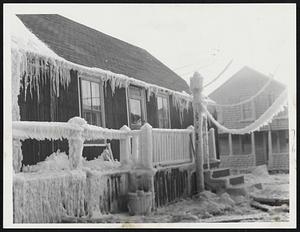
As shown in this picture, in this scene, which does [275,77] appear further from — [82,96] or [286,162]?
[82,96]

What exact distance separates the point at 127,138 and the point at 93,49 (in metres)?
1.67

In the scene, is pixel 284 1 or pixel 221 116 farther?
pixel 221 116

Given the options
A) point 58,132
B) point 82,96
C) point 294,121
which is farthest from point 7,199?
point 294,121

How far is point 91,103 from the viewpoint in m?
7.73

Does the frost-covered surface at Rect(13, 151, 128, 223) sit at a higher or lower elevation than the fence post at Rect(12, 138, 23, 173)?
lower

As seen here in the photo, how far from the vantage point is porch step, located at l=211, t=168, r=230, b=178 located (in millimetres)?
8125

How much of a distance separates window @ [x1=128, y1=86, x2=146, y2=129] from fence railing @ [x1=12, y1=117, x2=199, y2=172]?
Answer: 589 mm

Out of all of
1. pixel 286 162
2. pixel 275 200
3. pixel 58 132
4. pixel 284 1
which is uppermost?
pixel 284 1

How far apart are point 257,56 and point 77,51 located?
292cm

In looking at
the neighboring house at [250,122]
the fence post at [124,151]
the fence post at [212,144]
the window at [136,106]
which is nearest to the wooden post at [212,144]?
the fence post at [212,144]

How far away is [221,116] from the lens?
8.30 meters

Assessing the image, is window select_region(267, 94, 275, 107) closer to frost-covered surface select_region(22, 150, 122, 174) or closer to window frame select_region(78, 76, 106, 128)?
frost-covered surface select_region(22, 150, 122, 174)

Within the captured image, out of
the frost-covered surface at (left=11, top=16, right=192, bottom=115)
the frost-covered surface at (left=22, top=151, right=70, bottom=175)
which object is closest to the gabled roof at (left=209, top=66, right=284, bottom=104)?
the frost-covered surface at (left=11, top=16, right=192, bottom=115)

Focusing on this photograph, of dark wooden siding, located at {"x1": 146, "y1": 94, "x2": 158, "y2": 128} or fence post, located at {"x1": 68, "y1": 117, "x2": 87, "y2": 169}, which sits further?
dark wooden siding, located at {"x1": 146, "y1": 94, "x2": 158, "y2": 128}
